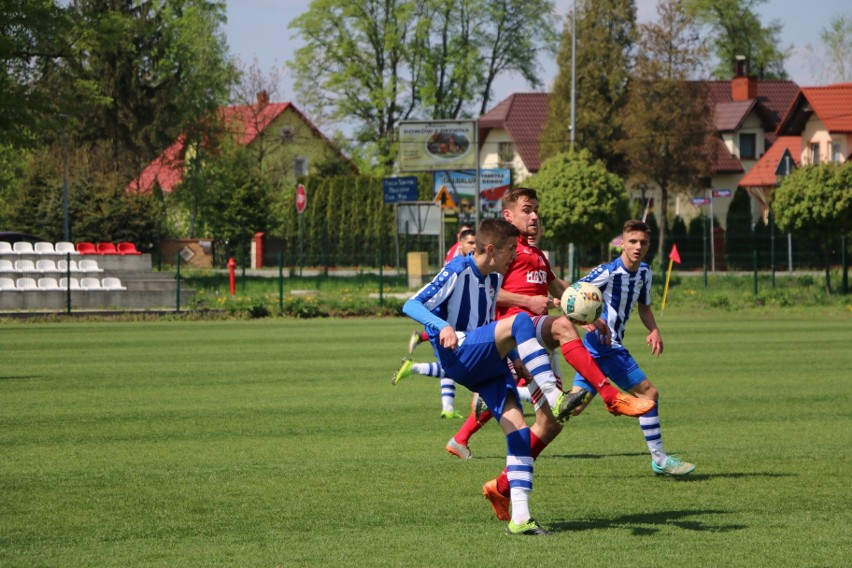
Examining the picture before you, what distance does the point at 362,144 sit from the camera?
7344 cm

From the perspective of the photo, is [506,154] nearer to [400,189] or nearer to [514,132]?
[514,132]

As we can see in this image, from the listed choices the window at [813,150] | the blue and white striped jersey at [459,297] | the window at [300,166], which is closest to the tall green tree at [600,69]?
the window at [813,150]

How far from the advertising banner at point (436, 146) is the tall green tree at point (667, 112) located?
11859 mm

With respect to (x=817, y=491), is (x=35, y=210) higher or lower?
higher

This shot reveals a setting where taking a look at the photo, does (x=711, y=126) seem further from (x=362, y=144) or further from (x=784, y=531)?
(x=784, y=531)

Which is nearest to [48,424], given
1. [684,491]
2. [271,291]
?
[684,491]

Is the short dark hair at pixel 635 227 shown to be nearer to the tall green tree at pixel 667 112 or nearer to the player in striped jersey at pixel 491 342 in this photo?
the player in striped jersey at pixel 491 342

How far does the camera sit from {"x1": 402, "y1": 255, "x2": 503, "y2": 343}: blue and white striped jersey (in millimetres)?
7945

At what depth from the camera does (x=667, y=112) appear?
2260 inches

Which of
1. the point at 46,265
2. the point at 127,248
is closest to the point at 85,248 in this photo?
the point at 127,248

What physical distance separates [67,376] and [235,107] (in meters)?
57.3

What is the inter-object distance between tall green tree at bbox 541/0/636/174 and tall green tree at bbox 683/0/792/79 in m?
24.2

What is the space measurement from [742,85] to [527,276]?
69036 mm

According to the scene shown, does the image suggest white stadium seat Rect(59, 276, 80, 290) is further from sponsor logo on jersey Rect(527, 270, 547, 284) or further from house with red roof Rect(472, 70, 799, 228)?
house with red roof Rect(472, 70, 799, 228)
